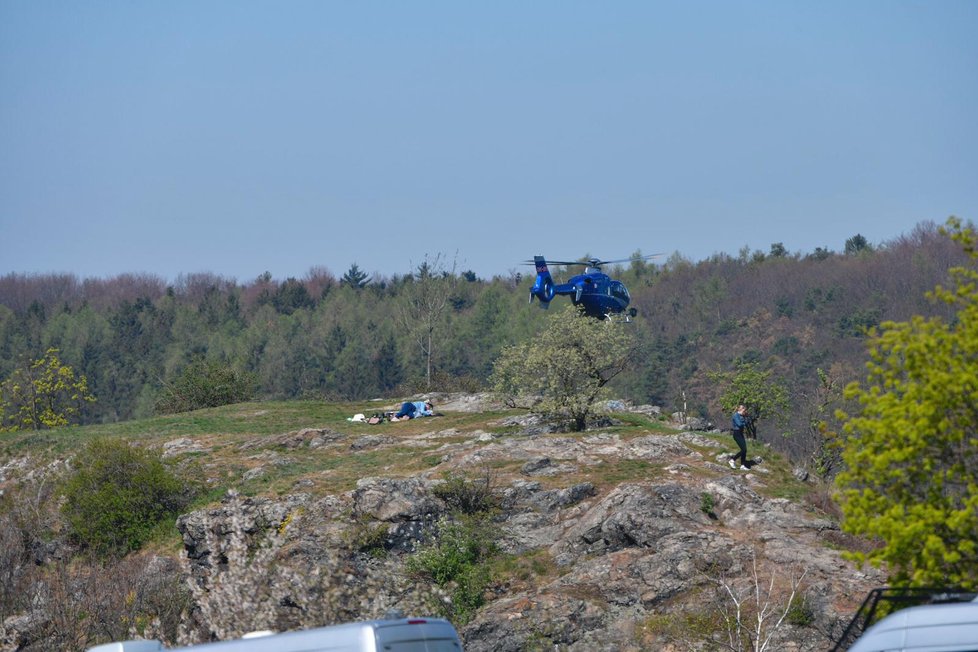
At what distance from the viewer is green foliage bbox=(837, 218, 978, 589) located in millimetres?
14891

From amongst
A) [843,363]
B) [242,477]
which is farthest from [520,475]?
[843,363]

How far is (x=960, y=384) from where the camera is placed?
15.0 meters

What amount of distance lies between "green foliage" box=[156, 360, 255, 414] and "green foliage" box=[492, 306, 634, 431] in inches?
965

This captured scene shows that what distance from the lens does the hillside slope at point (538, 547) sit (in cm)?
2766

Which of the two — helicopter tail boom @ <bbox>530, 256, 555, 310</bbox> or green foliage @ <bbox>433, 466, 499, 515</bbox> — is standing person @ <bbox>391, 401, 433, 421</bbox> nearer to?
helicopter tail boom @ <bbox>530, 256, 555, 310</bbox>

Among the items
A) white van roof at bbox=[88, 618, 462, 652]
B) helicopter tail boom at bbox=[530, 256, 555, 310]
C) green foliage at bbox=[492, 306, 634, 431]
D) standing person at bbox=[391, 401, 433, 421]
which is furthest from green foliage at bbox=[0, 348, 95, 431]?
white van roof at bbox=[88, 618, 462, 652]

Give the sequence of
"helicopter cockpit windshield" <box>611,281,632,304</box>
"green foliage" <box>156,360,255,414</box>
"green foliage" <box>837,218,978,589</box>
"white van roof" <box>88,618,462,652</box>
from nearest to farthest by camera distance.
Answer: "white van roof" <box>88,618,462,652</box> → "green foliage" <box>837,218,978,589</box> → "helicopter cockpit windshield" <box>611,281,632,304</box> → "green foliage" <box>156,360,255,414</box>

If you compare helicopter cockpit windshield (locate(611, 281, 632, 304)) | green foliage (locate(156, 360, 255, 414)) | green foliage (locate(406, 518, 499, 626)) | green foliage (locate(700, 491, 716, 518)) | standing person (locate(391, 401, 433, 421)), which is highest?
helicopter cockpit windshield (locate(611, 281, 632, 304))

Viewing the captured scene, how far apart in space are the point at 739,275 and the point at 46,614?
129m

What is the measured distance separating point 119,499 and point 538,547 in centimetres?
1422

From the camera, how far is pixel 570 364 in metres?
43.1

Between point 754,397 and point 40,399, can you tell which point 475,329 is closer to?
point 40,399

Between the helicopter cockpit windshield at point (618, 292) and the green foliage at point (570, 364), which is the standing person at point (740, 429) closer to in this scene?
the green foliage at point (570, 364)

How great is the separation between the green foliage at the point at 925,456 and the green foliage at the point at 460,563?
1496 centimetres
